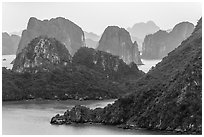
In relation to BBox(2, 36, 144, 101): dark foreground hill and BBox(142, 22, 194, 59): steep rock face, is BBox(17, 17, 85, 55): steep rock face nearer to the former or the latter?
BBox(142, 22, 194, 59): steep rock face

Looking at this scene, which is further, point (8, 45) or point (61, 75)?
point (8, 45)

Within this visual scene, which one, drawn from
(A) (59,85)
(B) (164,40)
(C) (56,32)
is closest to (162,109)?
(A) (59,85)

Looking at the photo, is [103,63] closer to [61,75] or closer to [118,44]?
[61,75]

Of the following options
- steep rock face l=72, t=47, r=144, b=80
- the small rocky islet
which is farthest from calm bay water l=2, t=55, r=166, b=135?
steep rock face l=72, t=47, r=144, b=80

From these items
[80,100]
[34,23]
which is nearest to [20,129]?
[80,100]

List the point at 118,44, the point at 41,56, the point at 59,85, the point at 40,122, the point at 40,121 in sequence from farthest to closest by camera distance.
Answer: the point at 118,44 < the point at 41,56 < the point at 59,85 < the point at 40,121 < the point at 40,122

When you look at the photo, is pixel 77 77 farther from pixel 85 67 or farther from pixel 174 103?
pixel 174 103

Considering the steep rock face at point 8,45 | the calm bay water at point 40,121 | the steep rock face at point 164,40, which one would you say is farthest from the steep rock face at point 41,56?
the steep rock face at point 8,45

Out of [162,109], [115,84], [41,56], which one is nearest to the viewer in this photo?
[162,109]
